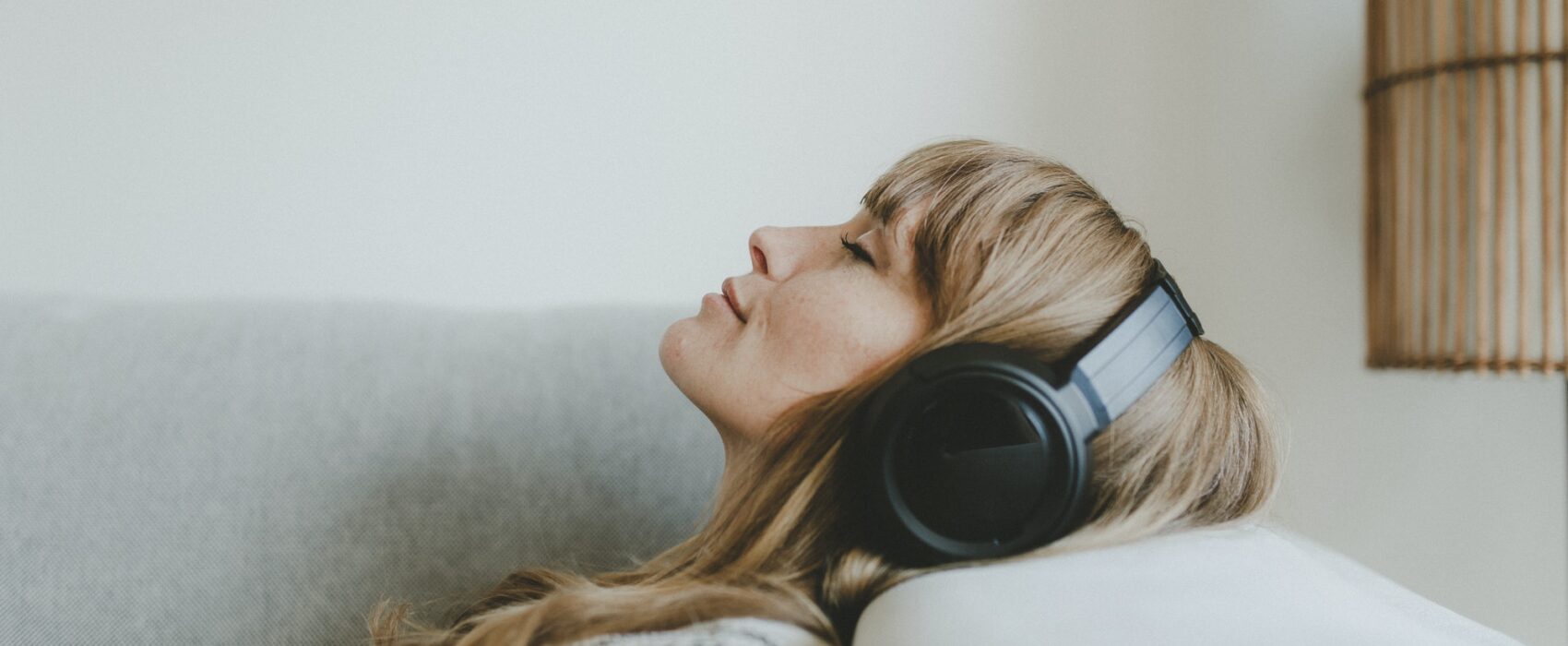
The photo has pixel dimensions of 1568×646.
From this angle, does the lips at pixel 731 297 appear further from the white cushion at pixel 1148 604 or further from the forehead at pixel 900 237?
the white cushion at pixel 1148 604

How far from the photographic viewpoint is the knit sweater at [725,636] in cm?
43

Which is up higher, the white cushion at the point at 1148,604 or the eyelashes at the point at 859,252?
the eyelashes at the point at 859,252

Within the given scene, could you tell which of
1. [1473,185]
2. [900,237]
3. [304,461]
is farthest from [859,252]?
[1473,185]

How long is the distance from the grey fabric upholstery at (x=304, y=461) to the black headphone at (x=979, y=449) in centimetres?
35

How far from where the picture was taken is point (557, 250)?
1.13 m

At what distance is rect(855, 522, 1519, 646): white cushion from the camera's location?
380 millimetres

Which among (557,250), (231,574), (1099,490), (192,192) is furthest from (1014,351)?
(192,192)

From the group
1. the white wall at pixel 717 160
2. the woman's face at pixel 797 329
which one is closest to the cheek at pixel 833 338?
the woman's face at pixel 797 329

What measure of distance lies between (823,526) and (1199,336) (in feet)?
0.95

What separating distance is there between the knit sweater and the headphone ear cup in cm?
7

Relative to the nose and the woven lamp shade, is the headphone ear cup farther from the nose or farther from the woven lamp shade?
the woven lamp shade

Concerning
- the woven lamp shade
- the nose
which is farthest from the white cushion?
the woven lamp shade

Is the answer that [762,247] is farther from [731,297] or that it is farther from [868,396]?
[868,396]

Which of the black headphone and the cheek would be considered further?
the cheek
